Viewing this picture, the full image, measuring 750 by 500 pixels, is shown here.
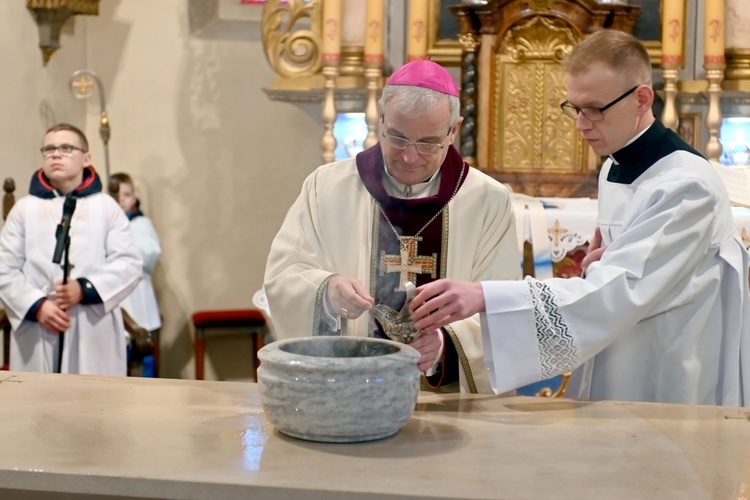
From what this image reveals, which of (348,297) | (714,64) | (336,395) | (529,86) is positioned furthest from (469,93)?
(336,395)

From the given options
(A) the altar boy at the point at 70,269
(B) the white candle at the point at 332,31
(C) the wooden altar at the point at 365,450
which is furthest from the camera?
(B) the white candle at the point at 332,31

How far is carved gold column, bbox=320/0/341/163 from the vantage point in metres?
6.39

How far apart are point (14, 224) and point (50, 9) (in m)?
2.26

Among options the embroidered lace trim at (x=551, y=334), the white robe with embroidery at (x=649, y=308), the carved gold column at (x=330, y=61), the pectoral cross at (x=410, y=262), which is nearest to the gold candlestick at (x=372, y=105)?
the carved gold column at (x=330, y=61)

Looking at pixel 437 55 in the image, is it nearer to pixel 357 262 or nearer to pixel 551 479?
pixel 357 262

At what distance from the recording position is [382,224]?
3318 mm

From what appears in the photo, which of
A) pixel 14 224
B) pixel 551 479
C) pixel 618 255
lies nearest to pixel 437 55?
pixel 14 224

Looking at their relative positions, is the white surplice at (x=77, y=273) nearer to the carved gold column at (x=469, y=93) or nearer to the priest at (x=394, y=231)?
the carved gold column at (x=469, y=93)

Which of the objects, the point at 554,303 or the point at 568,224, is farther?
the point at 568,224

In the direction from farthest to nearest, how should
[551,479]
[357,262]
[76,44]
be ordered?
[76,44] → [357,262] → [551,479]

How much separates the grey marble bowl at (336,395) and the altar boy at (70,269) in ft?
12.1

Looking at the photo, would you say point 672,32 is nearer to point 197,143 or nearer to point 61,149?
point 61,149

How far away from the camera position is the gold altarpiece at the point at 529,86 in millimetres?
6242

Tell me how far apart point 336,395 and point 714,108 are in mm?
4700
